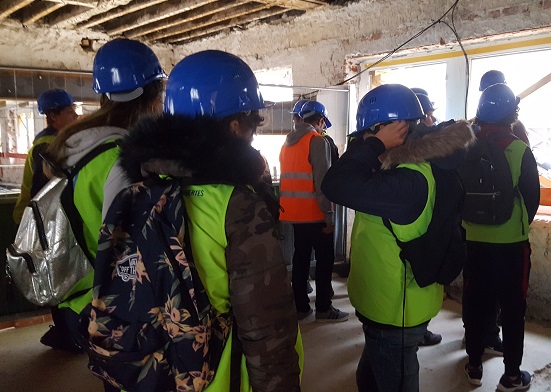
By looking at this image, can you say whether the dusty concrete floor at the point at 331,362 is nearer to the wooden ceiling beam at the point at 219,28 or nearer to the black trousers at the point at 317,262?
the black trousers at the point at 317,262

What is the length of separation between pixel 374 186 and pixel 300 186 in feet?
6.56

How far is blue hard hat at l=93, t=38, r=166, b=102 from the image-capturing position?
1527 mm

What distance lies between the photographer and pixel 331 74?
195 inches

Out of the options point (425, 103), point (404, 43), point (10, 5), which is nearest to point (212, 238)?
point (425, 103)

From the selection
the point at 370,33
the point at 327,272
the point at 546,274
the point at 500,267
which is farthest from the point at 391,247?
the point at 370,33

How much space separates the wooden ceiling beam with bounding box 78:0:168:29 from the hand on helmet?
3.71m

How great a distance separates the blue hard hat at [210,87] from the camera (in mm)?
1161

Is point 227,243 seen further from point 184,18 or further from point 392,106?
point 184,18

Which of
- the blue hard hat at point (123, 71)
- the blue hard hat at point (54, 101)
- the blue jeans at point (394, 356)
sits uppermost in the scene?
the blue hard hat at point (123, 71)

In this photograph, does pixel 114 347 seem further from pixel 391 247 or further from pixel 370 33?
pixel 370 33

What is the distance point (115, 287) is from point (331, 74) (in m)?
4.35

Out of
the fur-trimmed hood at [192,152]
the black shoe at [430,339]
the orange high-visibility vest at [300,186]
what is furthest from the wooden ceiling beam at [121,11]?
→ the fur-trimmed hood at [192,152]

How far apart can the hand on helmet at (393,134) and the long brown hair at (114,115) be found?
2.70ft

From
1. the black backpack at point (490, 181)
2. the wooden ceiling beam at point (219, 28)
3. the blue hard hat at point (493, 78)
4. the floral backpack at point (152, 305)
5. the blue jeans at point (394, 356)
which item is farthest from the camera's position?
the wooden ceiling beam at point (219, 28)
